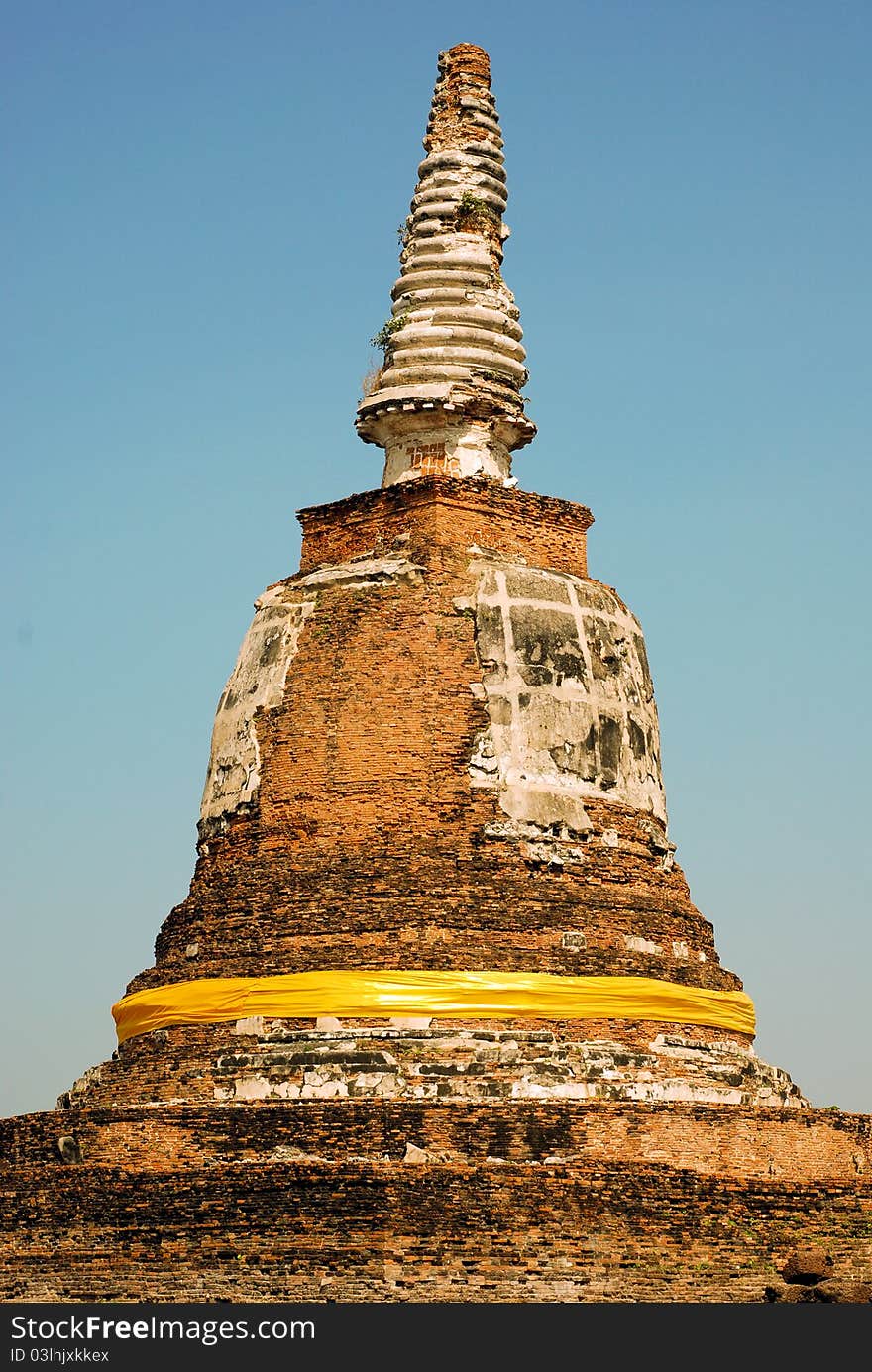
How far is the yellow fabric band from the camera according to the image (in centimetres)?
2262

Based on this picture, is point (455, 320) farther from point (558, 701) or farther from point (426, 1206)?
point (426, 1206)

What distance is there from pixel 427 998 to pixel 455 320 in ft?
30.7

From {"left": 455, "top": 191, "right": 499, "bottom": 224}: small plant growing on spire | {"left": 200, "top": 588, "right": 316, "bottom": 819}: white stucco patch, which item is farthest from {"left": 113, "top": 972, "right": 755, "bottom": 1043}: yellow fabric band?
{"left": 455, "top": 191, "right": 499, "bottom": 224}: small plant growing on spire

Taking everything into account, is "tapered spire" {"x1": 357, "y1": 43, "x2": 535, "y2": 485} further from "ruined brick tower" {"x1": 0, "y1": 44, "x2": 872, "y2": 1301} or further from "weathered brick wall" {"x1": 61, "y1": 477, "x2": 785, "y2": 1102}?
"weathered brick wall" {"x1": 61, "y1": 477, "x2": 785, "y2": 1102}

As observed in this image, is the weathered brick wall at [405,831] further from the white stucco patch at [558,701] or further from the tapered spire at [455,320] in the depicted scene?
the tapered spire at [455,320]

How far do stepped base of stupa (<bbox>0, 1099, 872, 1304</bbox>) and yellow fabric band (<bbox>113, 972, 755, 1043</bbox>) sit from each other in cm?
125

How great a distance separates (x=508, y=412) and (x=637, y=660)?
3474 mm

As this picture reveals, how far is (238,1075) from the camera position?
22.6 metres

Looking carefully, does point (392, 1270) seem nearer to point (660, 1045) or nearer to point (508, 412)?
point (660, 1045)

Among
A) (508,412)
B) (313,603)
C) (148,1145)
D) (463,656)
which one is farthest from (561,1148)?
(508,412)

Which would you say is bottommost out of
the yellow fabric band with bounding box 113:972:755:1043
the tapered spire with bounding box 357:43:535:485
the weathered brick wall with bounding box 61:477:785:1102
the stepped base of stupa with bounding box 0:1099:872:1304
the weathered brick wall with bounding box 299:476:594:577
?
the stepped base of stupa with bounding box 0:1099:872:1304

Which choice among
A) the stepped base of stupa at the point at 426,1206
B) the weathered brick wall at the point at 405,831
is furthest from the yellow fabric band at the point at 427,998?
the stepped base of stupa at the point at 426,1206

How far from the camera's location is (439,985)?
22672 mm

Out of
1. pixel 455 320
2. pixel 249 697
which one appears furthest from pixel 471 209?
pixel 249 697
